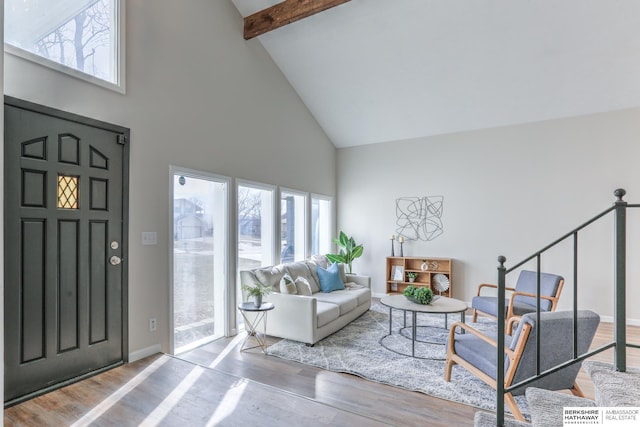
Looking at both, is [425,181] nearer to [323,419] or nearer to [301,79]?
[301,79]

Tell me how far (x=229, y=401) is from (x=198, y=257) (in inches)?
71.4

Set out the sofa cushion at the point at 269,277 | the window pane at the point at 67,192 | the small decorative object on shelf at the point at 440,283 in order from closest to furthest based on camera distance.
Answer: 1. the window pane at the point at 67,192
2. the sofa cushion at the point at 269,277
3. the small decorative object on shelf at the point at 440,283

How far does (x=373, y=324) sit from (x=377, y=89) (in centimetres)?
356

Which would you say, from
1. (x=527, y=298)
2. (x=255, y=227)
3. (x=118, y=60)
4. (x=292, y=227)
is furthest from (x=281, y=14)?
(x=527, y=298)

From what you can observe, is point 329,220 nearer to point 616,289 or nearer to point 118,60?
point 118,60

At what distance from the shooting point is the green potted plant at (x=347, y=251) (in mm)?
5957

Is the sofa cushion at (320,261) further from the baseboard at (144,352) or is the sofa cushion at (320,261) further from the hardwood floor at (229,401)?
the baseboard at (144,352)

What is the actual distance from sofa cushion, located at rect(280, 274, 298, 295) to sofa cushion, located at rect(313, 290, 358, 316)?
44cm

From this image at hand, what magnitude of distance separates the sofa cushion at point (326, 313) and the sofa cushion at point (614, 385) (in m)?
2.44

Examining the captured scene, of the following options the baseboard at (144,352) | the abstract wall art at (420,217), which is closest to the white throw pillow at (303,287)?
the baseboard at (144,352)

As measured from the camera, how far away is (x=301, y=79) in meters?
5.42

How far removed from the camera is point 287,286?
404cm

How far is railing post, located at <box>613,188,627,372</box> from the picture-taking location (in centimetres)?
178

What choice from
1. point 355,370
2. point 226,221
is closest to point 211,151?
point 226,221
